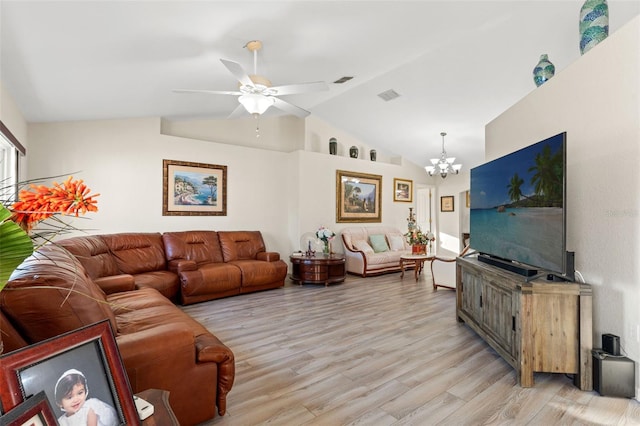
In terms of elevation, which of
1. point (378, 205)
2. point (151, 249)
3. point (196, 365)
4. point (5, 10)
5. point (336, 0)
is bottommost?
point (196, 365)

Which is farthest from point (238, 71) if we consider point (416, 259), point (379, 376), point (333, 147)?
point (416, 259)

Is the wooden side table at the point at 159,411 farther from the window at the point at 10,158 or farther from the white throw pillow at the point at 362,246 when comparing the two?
the white throw pillow at the point at 362,246

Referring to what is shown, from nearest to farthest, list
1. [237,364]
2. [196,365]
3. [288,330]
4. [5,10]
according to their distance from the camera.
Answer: [196,365], [5,10], [237,364], [288,330]

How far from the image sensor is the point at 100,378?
94 centimetres

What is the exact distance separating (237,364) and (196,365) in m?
0.88

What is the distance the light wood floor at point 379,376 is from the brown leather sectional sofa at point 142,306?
1.17 feet

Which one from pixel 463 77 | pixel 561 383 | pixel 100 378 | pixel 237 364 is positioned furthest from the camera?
pixel 463 77

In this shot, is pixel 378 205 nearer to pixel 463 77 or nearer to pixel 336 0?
pixel 463 77

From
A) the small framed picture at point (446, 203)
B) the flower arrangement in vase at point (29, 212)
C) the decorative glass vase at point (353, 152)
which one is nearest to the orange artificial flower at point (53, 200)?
the flower arrangement in vase at point (29, 212)

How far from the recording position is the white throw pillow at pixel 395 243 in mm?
7312

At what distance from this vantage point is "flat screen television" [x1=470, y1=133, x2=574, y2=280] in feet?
7.29

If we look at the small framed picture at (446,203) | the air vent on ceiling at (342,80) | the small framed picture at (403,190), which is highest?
the air vent on ceiling at (342,80)

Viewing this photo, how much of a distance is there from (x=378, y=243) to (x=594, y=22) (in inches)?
204

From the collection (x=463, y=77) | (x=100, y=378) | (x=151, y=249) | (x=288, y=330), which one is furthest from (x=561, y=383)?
(x=151, y=249)
